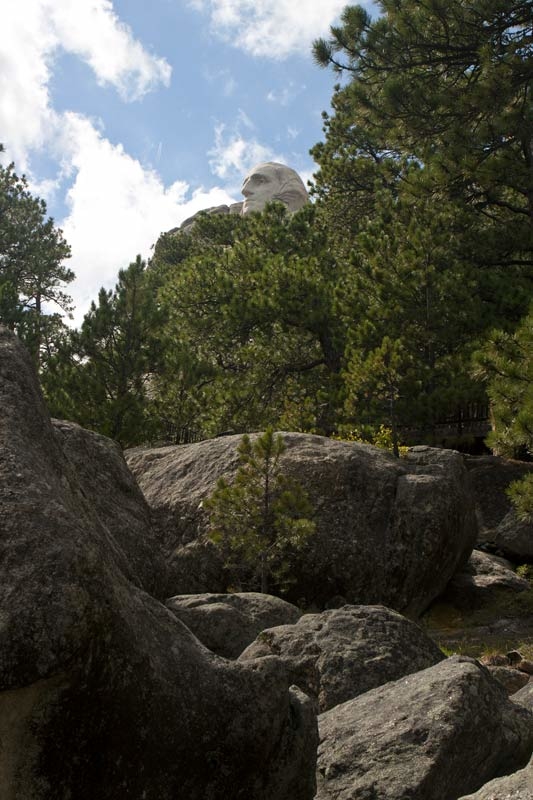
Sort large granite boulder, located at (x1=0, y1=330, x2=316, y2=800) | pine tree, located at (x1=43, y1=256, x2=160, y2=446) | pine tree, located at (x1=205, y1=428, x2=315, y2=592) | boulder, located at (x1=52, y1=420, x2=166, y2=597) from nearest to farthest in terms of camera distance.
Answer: large granite boulder, located at (x1=0, y1=330, x2=316, y2=800), boulder, located at (x1=52, y1=420, x2=166, y2=597), pine tree, located at (x1=205, y1=428, x2=315, y2=592), pine tree, located at (x1=43, y1=256, x2=160, y2=446)

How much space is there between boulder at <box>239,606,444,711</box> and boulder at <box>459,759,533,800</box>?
3.10 meters

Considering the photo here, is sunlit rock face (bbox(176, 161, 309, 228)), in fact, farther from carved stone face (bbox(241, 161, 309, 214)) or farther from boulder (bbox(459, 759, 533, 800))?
boulder (bbox(459, 759, 533, 800))

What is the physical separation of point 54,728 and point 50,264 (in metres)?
40.0

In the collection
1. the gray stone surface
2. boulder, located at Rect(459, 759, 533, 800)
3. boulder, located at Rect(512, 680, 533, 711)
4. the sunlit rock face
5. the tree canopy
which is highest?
the sunlit rock face

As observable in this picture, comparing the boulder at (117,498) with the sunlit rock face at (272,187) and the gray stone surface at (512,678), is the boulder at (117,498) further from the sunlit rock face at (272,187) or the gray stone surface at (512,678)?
the sunlit rock face at (272,187)

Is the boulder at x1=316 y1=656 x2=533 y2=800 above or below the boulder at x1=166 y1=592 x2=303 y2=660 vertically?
below

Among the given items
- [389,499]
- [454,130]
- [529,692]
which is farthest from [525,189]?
[529,692]

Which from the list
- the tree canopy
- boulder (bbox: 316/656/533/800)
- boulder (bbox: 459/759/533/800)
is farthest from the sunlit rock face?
boulder (bbox: 459/759/533/800)

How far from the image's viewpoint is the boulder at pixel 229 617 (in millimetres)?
6848

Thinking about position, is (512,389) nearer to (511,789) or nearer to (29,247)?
(511,789)

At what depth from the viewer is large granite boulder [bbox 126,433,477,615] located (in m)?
11.7

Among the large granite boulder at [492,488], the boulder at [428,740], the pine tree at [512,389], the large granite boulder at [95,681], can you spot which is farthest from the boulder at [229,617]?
Answer: the large granite boulder at [492,488]

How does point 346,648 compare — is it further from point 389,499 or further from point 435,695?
point 389,499

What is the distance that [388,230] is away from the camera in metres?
21.7
